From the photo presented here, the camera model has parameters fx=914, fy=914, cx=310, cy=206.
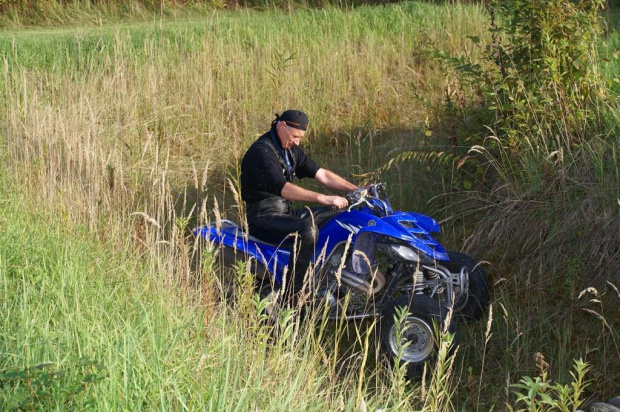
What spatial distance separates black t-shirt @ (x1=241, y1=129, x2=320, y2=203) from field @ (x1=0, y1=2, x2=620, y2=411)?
29 centimetres

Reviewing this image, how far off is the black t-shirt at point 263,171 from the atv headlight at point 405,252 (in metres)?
1.07

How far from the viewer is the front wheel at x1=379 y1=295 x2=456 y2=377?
589cm

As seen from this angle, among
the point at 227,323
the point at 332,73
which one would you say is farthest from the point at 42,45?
the point at 227,323

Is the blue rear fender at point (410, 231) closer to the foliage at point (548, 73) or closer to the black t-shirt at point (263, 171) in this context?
the black t-shirt at point (263, 171)

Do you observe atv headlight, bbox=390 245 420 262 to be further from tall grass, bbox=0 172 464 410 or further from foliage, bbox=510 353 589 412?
tall grass, bbox=0 172 464 410

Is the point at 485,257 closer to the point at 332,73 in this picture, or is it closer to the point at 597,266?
the point at 597,266

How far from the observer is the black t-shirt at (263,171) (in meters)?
6.76

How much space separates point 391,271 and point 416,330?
616mm

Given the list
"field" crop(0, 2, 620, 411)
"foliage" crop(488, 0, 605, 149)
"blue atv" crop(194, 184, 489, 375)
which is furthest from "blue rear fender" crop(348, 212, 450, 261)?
"foliage" crop(488, 0, 605, 149)

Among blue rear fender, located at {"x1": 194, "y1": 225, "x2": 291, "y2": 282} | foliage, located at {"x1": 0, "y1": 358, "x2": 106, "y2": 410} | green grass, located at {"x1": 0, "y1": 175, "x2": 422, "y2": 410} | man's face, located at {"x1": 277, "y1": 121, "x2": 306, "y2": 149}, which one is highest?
man's face, located at {"x1": 277, "y1": 121, "x2": 306, "y2": 149}

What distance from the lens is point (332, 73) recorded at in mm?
11586

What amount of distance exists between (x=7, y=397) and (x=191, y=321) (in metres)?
1.28

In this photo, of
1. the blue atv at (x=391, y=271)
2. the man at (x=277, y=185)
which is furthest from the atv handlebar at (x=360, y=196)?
the man at (x=277, y=185)

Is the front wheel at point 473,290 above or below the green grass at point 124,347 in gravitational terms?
below
